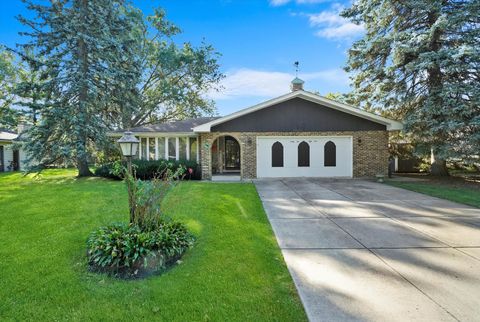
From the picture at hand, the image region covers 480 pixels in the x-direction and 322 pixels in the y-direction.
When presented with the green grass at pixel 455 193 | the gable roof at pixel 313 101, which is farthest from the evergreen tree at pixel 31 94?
the green grass at pixel 455 193

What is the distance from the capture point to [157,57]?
22.5 meters

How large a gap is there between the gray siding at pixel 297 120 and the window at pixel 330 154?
873 mm

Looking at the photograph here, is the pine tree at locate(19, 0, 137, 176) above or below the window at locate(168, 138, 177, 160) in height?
above

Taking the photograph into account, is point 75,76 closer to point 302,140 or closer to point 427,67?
point 302,140

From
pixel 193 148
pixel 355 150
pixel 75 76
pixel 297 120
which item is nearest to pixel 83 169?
pixel 75 76

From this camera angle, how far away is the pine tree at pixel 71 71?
1338cm

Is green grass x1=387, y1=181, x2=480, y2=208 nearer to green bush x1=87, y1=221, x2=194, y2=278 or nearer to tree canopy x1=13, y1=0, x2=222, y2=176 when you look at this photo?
green bush x1=87, y1=221, x2=194, y2=278

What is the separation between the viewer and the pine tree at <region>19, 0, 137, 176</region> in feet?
43.9

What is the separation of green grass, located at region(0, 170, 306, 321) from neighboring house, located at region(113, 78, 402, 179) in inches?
297

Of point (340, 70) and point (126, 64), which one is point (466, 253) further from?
point (126, 64)

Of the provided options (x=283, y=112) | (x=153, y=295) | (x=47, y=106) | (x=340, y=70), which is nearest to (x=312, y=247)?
(x=153, y=295)

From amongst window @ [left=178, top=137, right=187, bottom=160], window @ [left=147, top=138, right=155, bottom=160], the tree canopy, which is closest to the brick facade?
window @ [left=178, top=137, right=187, bottom=160]

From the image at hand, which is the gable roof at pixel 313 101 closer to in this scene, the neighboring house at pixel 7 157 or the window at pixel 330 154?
the window at pixel 330 154

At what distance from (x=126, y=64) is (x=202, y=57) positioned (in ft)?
30.5
